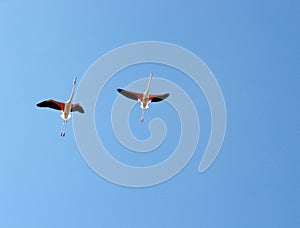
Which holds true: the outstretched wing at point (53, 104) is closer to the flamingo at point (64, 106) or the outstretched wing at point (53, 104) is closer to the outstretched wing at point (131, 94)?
the flamingo at point (64, 106)

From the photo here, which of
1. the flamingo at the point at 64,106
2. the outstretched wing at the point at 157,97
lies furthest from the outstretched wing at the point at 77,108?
the outstretched wing at the point at 157,97

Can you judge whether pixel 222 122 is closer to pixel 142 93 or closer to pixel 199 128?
pixel 199 128

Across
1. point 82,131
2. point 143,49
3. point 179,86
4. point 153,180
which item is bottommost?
point 153,180

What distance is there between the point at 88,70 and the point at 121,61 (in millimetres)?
335

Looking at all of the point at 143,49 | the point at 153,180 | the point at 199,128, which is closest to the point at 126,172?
the point at 153,180

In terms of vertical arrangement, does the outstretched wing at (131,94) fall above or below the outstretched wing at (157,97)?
below

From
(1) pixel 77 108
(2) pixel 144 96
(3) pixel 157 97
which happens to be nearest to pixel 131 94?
(2) pixel 144 96

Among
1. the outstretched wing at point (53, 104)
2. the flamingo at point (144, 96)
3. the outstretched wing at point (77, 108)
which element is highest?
the flamingo at point (144, 96)

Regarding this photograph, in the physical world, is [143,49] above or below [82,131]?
above

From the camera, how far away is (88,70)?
173 inches

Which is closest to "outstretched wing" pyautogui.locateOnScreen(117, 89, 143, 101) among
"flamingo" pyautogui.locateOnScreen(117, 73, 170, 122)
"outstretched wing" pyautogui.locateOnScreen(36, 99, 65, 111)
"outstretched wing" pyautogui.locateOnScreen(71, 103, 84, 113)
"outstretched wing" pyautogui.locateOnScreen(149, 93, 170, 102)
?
"flamingo" pyautogui.locateOnScreen(117, 73, 170, 122)

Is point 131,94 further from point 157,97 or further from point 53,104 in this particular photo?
point 53,104

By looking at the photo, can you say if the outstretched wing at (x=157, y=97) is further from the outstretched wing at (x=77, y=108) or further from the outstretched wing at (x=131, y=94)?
the outstretched wing at (x=77, y=108)

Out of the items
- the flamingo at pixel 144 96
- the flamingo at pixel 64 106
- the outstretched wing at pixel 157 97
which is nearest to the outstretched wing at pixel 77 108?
the flamingo at pixel 64 106
